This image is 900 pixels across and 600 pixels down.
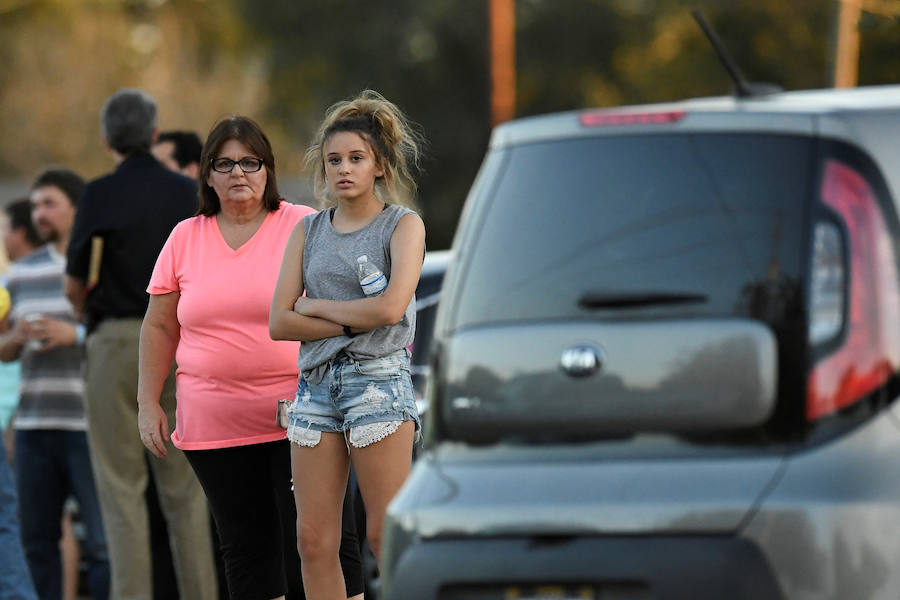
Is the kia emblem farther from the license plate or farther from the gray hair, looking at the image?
the gray hair

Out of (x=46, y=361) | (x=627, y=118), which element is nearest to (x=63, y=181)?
(x=46, y=361)

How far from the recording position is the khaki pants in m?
7.29

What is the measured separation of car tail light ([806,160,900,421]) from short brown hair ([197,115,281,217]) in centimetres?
259

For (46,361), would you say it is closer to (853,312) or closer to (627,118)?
(627,118)

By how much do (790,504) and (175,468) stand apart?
4.22 metres

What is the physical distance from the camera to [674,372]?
3.79m

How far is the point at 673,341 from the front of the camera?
380 centimetres

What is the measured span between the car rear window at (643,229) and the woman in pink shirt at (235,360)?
1.83 metres

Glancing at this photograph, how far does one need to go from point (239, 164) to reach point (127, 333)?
1686 mm

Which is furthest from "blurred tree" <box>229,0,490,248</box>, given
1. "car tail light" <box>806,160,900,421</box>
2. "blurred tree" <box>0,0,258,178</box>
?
"car tail light" <box>806,160,900,421</box>

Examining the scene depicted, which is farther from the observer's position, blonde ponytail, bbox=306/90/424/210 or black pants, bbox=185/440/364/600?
black pants, bbox=185/440/364/600

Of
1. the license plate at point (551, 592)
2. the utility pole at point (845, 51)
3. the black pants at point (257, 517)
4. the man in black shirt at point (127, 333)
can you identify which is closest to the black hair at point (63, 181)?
the man in black shirt at point (127, 333)

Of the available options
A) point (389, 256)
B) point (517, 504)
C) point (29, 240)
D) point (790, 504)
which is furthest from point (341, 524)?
point (29, 240)

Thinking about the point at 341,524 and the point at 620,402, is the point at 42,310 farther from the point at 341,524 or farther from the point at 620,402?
the point at 620,402
